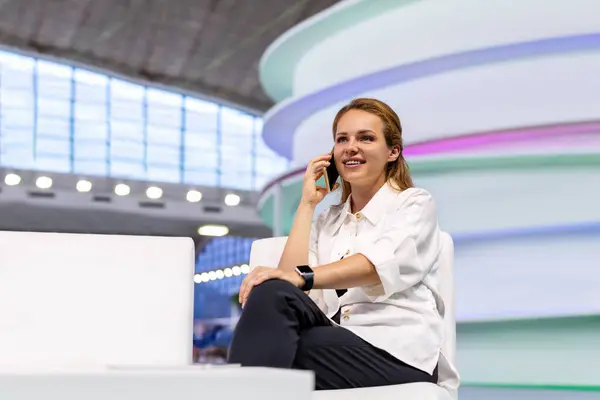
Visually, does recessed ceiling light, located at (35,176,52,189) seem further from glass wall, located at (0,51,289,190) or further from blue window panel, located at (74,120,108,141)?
blue window panel, located at (74,120,108,141)

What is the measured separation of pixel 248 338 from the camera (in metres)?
2.29

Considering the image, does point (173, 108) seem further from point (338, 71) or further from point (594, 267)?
point (594, 267)

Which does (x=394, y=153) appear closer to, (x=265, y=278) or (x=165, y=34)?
(x=265, y=278)

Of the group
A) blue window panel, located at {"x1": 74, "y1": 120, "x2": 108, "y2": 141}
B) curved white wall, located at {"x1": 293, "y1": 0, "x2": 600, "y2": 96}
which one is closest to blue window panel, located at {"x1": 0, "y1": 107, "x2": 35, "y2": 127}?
blue window panel, located at {"x1": 74, "y1": 120, "x2": 108, "y2": 141}

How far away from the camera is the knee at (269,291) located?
232cm

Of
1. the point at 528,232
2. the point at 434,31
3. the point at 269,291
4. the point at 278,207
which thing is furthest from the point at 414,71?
the point at 269,291

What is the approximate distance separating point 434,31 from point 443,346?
4276 mm

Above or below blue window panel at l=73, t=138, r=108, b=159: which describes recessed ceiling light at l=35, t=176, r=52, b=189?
below

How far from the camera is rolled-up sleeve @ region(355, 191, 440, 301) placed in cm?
250

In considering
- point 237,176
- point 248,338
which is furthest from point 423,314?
point 237,176

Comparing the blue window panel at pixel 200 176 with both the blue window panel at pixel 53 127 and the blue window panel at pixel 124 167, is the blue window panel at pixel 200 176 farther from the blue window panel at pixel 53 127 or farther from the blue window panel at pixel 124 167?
the blue window panel at pixel 53 127

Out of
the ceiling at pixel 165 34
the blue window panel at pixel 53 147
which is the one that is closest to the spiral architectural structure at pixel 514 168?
the ceiling at pixel 165 34

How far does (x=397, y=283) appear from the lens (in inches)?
98.7

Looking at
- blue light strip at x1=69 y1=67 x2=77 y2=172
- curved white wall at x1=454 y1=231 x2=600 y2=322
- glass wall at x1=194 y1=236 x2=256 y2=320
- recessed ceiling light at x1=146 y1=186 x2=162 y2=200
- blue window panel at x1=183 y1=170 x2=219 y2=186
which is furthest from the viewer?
glass wall at x1=194 y1=236 x2=256 y2=320
